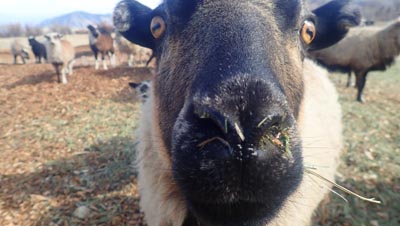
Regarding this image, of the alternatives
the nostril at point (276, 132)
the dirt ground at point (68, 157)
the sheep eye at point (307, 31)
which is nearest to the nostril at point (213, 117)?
the nostril at point (276, 132)

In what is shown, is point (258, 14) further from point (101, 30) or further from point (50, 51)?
point (101, 30)

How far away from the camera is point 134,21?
364 cm

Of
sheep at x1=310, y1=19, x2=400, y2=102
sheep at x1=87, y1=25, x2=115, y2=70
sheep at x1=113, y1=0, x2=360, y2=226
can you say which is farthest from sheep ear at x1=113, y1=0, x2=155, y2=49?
sheep at x1=87, y1=25, x2=115, y2=70

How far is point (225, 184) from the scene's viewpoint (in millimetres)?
1664

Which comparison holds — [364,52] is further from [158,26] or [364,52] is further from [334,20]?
[158,26]

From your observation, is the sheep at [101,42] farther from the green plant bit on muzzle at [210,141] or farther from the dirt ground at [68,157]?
the green plant bit on muzzle at [210,141]

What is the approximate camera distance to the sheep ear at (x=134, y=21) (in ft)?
11.6

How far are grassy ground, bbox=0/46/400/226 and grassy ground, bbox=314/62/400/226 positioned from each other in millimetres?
17

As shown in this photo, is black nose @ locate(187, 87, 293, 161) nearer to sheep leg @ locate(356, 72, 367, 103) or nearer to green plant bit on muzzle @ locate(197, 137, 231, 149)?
green plant bit on muzzle @ locate(197, 137, 231, 149)

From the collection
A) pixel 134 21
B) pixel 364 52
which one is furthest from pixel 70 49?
pixel 134 21

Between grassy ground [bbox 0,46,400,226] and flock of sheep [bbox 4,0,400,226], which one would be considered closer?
flock of sheep [bbox 4,0,400,226]

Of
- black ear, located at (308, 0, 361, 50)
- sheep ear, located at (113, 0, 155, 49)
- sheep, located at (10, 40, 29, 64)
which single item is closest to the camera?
sheep ear, located at (113, 0, 155, 49)

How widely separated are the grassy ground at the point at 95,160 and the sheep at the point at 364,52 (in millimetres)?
1519

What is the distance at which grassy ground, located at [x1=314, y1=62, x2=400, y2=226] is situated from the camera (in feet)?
15.9
